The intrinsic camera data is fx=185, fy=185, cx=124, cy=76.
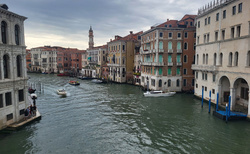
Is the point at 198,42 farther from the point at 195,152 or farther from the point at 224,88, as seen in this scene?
the point at 195,152

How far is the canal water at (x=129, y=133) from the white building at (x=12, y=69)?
1.78m

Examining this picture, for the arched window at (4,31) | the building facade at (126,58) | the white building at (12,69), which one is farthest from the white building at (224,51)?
the building facade at (126,58)

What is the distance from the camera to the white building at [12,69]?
1441cm

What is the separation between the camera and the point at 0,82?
14.0 meters

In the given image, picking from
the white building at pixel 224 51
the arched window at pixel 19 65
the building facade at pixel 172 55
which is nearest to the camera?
the arched window at pixel 19 65

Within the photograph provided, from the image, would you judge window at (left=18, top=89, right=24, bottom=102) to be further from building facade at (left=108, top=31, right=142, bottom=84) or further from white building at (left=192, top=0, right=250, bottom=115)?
building facade at (left=108, top=31, right=142, bottom=84)

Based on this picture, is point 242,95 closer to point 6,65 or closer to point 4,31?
point 6,65

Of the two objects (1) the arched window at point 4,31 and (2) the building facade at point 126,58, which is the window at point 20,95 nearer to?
(1) the arched window at point 4,31

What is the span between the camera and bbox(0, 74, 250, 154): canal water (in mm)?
13211

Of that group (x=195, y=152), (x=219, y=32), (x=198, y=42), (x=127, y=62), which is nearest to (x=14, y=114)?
(x=195, y=152)

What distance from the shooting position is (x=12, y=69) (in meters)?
15.3

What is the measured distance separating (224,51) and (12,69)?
22.3 meters

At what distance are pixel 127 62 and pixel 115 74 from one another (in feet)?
18.9

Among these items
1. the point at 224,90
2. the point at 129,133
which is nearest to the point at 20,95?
the point at 129,133
